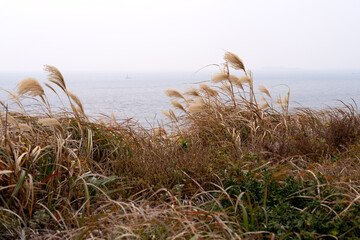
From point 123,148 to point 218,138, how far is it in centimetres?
131

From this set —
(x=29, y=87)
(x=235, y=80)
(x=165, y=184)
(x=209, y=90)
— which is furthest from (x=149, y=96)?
(x=165, y=184)

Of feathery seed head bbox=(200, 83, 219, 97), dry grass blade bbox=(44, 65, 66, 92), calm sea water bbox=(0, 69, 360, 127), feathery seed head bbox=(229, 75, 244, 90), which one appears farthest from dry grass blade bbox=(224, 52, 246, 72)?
dry grass blade bbox=(44, 65, 66, 92)

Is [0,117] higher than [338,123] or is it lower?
higher

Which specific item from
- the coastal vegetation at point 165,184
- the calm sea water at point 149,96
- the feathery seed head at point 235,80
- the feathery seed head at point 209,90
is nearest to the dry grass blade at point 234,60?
the coastal vegetation at point 165,184

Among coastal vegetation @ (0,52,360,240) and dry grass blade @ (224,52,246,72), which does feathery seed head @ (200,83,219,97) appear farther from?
dry grass blade @ (224,52,246,72)

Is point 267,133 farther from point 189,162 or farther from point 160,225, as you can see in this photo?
point 160,225

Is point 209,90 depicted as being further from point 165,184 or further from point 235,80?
point 165,184

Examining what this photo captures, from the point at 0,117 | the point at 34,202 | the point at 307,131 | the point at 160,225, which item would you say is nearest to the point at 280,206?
the point at 160,225

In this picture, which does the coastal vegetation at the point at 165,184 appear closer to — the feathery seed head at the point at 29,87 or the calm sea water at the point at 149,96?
the feathery seed head at the point at 29,87

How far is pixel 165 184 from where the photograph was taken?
3.10 meters

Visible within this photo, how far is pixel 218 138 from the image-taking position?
4.61m

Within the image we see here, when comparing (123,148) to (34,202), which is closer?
(34,202)

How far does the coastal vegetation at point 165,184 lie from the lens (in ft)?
7.56

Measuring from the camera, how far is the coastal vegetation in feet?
7.56
